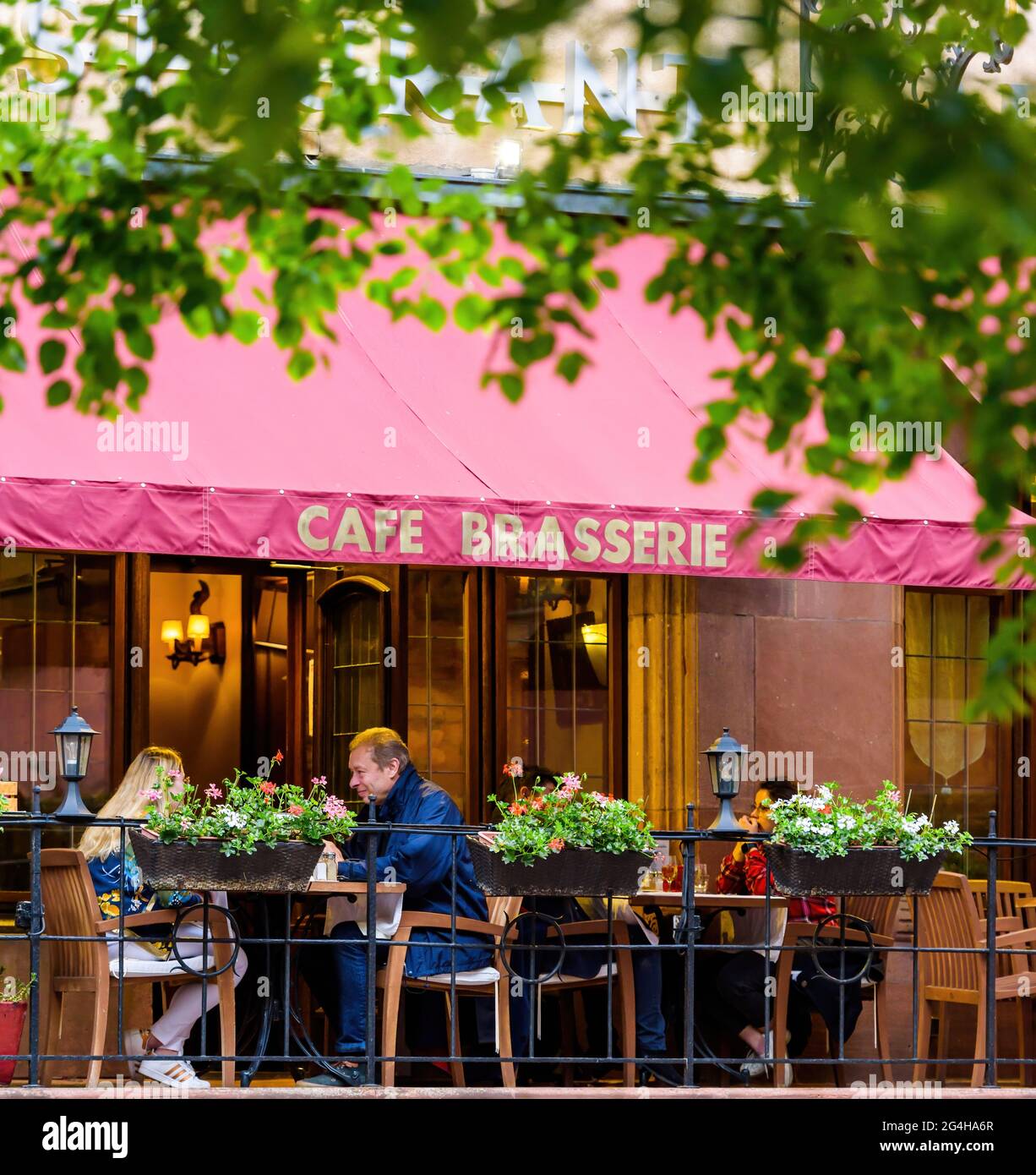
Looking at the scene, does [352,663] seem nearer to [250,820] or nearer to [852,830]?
[250,820]

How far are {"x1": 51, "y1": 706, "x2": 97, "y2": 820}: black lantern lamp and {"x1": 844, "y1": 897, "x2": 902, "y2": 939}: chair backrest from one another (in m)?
3.57

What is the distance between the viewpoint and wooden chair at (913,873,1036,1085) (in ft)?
27.7

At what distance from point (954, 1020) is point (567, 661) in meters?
3.04

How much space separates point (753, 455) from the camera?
31.4 feet

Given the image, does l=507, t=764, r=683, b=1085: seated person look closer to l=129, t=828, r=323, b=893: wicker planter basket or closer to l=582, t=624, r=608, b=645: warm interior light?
l=129, t=828, r=323, b=893: wicker planter basket

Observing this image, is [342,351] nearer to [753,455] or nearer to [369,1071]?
[753,455]

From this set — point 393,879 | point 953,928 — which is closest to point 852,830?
point 953,928

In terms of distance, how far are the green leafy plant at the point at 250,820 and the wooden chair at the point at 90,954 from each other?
1.51 ft

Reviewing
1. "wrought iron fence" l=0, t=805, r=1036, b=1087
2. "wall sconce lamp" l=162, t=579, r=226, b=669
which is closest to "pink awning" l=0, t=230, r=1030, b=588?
"wrought iron fence" l=0, t=805, r=1036, b=1087

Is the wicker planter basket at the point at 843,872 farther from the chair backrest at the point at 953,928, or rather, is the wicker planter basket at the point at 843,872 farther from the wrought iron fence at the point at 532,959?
the chair backrest at the point at 953,928

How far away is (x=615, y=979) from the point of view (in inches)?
340

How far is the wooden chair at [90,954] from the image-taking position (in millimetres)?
7582

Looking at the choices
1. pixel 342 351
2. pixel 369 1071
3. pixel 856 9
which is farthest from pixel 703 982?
pixel 856 9

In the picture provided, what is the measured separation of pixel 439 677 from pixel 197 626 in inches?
126
